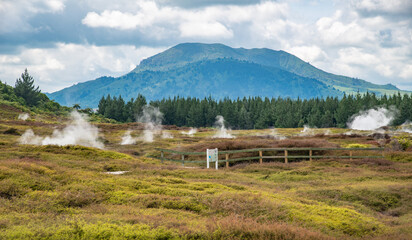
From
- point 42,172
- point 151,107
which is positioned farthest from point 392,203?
point 151,107

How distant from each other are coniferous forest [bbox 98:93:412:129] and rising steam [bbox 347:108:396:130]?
1.43 metres

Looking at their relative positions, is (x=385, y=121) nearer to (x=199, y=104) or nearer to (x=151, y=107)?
(x=199, y=104)

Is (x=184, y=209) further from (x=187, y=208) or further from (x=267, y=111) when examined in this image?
(x=267, y=111)

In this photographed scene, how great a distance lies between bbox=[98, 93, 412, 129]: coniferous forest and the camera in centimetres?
11644

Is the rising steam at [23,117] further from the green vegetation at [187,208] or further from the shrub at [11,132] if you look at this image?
the green vegetation at [187,208]

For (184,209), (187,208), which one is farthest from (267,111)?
(184,209)

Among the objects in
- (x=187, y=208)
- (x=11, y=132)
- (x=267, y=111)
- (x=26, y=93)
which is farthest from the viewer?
(x=267, y=111)

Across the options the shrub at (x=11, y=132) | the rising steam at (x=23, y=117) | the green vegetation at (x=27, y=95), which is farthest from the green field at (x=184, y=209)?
the green vegetation at (x=27, y=95)

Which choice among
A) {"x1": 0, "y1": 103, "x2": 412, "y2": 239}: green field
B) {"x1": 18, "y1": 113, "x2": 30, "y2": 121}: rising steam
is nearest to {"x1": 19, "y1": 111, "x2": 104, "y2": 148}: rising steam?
{"x1": 18, "y1": 113, "x2": 30, "y2": 121}: rising steam

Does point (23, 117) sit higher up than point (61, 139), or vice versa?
point (23, 117)

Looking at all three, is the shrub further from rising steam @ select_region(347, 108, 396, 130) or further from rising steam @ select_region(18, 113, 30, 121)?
rising steam @ select_region(347, 108, 396, 130)

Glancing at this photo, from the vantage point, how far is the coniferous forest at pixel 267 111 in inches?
4584

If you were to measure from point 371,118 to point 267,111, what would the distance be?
113 ft

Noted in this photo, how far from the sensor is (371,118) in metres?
117
